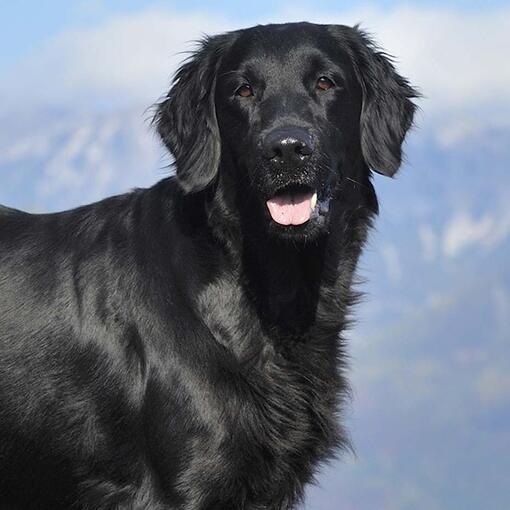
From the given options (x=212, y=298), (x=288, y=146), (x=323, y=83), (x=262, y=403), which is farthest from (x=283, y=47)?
(x=262, y=403)

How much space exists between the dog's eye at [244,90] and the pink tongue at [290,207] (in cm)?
62

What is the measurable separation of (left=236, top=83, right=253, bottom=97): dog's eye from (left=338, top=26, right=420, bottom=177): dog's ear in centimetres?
67

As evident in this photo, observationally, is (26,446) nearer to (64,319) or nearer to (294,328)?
(64,319)

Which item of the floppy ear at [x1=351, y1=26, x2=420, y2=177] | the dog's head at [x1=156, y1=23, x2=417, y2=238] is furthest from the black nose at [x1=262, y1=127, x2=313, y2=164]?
the floppy ear at [x1=351, y1=26, x2=420, y2=177]

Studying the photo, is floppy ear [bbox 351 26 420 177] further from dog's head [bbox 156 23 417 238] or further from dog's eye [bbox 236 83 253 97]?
dog's eye [bbox 236 83 253 97]

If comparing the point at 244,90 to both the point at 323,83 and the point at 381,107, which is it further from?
the point at 381,107

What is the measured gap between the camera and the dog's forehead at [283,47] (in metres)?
5.87

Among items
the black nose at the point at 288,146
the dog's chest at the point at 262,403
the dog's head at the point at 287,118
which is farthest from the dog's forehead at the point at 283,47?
the dog's chest at the point at 262,403

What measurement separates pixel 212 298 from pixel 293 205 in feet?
2.15

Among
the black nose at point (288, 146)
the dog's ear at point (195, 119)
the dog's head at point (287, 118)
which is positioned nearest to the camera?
the black nose at point (288, 146)

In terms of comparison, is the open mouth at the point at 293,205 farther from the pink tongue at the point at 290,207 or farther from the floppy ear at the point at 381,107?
the floppy ear at the point at 381,107

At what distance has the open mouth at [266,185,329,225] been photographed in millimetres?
5594

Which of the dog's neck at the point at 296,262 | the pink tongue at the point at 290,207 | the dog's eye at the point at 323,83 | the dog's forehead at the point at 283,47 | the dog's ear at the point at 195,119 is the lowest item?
the dog's neck at the point at 296,262

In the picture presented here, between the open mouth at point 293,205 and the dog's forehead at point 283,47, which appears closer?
the open mouth at point 293,205
